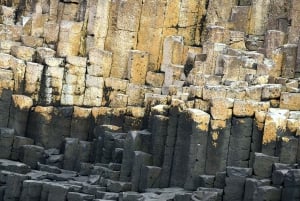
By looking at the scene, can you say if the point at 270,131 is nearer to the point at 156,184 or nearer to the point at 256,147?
the point at 256,147

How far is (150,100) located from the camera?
112 feet

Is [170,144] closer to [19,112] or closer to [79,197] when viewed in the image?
[79,197]

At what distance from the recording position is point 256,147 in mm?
30375

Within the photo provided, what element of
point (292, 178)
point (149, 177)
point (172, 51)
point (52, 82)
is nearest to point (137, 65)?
point (172, 51)

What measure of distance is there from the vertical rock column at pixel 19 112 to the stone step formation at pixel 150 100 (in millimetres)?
33

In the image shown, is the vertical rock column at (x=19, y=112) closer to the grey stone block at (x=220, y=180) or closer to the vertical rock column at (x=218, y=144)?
the vertical rock column at (x=218, y=144)

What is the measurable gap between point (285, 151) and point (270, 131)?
900 mm

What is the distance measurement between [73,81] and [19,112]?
2343 mm

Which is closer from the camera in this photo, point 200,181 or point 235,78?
point 200,181

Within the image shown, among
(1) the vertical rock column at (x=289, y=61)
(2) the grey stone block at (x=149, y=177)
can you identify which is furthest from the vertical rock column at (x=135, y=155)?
(1) the vertical rock column at (x=289, y=61)

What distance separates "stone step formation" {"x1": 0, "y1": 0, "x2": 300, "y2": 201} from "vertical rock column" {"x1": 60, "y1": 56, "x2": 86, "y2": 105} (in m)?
0.03

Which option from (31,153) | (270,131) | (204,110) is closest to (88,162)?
(31,153)

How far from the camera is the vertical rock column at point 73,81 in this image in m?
36.6

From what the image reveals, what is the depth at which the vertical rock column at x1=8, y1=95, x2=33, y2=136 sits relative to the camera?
35312mm
